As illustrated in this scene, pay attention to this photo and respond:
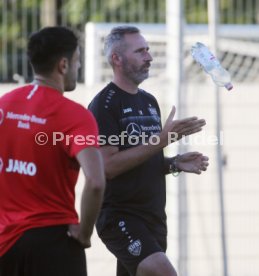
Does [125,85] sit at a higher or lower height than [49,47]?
lower

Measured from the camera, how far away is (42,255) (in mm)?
4246

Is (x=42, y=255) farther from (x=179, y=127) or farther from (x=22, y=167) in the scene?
(x=179, y=127)

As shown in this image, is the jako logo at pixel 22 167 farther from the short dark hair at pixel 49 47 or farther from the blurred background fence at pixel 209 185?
the blurred background fence at pixel 209 185

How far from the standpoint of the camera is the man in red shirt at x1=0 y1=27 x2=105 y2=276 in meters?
4.15

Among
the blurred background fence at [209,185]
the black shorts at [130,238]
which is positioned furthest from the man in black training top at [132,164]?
the blurred background fence at [209,185]

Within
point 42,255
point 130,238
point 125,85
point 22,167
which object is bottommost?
point 130,238

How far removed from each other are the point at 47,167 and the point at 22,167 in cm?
11

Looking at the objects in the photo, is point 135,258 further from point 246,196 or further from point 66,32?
point 246,196

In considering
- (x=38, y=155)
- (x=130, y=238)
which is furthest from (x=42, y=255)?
(x=130, y=238)

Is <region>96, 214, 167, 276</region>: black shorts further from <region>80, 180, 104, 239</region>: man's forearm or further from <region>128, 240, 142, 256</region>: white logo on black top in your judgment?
<region>80, 180, 104, 239</region>: man's forearm

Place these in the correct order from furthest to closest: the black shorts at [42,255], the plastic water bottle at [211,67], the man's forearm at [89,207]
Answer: the plastic water bottle at [211,67] → the black shorts at [42,255] → the man's forearm at [89,207]

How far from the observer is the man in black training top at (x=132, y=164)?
537 cm

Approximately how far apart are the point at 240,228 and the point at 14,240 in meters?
3.97

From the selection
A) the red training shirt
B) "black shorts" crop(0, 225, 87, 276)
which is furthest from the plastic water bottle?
"black shorts" crop(0, 225, 87, 276)
